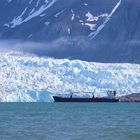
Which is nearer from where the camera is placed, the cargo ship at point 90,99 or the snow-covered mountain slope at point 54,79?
the snow-covered mountain slope at point 54,79

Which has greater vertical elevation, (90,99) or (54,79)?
(54,79)

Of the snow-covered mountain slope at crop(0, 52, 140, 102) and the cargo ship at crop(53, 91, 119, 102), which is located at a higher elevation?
the snow-covered mountain slope at crop(0, 52, 140, 102)

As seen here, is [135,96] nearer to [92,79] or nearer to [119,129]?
[92,79]

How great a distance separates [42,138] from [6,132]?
4.39 metres

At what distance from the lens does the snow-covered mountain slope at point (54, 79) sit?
12075cm

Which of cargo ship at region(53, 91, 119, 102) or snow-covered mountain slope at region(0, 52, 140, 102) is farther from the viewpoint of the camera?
cargo ship at region(53, 91, 119, 102)

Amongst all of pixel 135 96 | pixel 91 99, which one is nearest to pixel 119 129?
pixel 91 99

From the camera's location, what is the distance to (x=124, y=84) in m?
125

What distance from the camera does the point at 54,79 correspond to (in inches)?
4926

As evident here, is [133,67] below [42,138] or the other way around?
the other way around

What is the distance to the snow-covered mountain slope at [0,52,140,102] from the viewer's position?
121 metres

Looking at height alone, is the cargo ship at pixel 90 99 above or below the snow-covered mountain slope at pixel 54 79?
below

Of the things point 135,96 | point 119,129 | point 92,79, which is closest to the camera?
point 119,129

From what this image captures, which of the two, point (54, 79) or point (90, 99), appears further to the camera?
point (90, 99)
